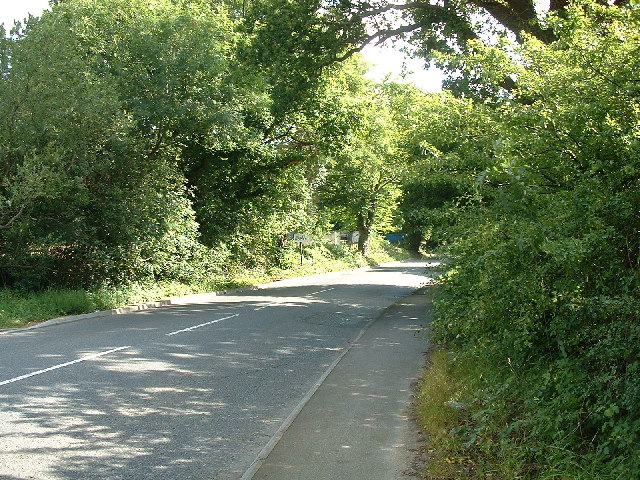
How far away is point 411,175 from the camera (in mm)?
9977

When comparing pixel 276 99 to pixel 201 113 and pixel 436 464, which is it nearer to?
pixel 201 113

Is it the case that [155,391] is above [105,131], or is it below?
below

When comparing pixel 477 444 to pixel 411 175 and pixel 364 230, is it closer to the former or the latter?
pixel 411 175

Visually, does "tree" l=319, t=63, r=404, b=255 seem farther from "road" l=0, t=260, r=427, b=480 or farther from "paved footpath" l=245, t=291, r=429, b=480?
"paved footpath" l=245, t=291, r=429, b=480

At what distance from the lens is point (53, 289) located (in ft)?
60.5

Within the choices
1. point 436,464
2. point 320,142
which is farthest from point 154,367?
point 320,142

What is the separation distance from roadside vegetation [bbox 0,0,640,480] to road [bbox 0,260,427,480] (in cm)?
208

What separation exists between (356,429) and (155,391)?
3044mm

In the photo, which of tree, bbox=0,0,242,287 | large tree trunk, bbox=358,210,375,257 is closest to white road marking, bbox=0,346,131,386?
tree, bbox=0,0,242,287

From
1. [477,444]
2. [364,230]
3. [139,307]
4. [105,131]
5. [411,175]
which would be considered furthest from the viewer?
[364,230]

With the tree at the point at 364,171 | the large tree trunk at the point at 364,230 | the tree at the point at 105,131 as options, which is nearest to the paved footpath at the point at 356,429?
the tree at the point at 105,131

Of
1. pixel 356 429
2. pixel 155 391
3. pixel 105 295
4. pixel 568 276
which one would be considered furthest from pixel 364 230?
pixel 568 276

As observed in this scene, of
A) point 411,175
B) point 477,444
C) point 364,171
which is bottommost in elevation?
point 477,444

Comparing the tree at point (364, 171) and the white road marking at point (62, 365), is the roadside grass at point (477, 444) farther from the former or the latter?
the tree at point (364, 171)
